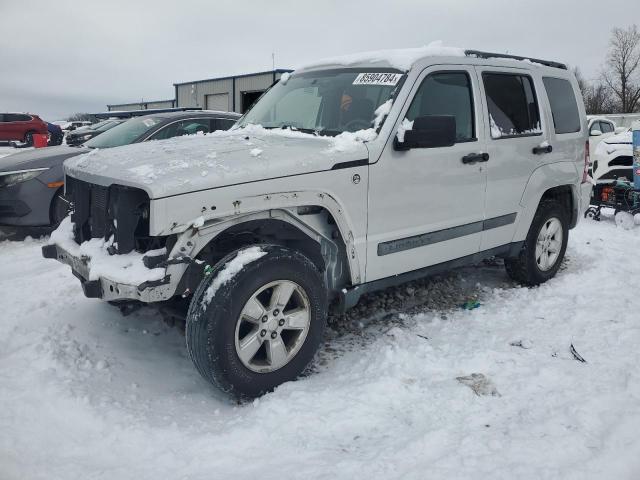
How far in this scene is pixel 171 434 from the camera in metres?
2.64

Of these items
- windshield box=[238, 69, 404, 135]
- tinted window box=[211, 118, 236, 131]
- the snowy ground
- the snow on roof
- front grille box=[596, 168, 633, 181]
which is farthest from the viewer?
front grille box=[596, 168, 633, 181]

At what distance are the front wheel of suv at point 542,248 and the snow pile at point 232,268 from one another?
3032mm

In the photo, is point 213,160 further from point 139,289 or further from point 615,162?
point 615,162

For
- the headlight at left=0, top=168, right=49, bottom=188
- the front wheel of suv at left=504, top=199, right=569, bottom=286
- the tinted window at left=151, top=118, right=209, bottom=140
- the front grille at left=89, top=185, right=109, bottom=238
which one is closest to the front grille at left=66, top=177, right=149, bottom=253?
the front grille at left=89, top=185, right=109, bottom=238

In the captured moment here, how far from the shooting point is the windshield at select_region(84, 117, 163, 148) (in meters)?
6.64

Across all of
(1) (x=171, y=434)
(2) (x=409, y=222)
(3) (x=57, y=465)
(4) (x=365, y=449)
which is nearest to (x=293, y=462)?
(4) (x=365, y=449)

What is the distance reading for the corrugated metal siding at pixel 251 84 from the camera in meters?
27.2

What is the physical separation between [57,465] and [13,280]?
300cm

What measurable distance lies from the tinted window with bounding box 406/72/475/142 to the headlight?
460 cm

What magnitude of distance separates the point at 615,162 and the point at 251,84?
22.2 meters

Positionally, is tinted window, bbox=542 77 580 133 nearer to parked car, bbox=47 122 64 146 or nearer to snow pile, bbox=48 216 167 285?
snow pile, bbox=48 216 167 285

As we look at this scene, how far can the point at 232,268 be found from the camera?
282 cm

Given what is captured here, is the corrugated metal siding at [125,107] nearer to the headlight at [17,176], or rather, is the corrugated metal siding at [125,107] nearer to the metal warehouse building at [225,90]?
the metal warehouse building at [225,90]

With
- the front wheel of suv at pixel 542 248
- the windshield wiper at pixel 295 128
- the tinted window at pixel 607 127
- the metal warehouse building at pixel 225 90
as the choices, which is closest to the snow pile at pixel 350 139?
the windshield wiper at pixel 295 128
